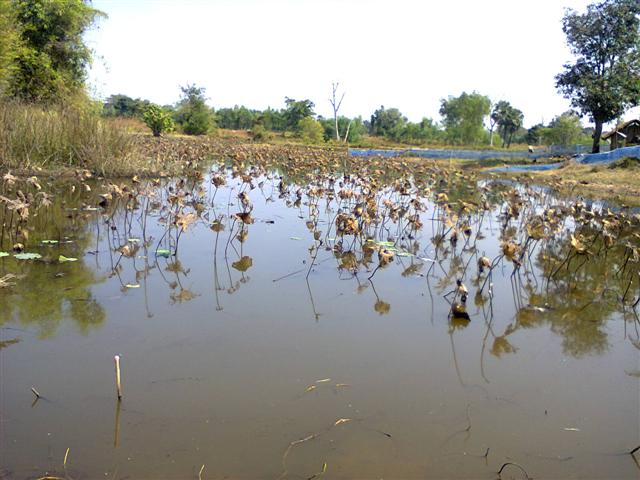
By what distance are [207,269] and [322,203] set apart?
524 cm

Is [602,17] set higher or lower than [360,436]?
higher

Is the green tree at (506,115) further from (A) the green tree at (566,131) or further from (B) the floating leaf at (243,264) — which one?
(B) the floating leaf at (243,264)

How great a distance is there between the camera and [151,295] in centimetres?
455

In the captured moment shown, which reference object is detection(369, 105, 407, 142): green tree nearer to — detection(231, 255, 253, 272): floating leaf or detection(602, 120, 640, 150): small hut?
detection(602, 120, 640, 150): small hut

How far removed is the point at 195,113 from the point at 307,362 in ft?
139

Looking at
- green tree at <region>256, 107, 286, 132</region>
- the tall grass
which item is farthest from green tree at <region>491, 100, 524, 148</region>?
the tall grass

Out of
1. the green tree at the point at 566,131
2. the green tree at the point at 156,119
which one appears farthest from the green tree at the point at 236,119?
the green tree at the point at 566,131

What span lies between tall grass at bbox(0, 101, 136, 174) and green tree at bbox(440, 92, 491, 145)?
4024 centimetres

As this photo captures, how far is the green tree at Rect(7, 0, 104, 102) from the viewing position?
61.1ft

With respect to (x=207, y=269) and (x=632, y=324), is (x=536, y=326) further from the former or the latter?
(x=207, y=269)

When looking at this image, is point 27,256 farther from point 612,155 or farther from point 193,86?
point 193,86

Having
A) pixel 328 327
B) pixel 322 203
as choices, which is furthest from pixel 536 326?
pixel 322 203

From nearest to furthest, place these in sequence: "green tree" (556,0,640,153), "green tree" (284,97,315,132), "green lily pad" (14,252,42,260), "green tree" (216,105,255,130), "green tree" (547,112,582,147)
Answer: "green lily pad" (14,252,42,260)
"green tree" (556,0,640,153)
"green tree" (547,112,582,147)
"green tree" (284,97,315,132)
"green tree" (216,105,255,130)

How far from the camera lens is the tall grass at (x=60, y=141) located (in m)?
10.6
